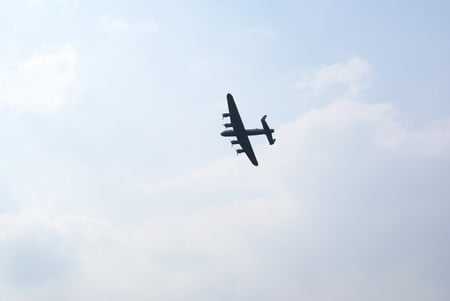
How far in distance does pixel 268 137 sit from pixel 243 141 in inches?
196

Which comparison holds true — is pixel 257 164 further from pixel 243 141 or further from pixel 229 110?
pixel 229 110

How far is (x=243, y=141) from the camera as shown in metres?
113

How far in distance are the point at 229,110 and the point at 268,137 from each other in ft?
31.4

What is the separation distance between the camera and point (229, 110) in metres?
109

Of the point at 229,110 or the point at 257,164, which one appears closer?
the point at 229,110

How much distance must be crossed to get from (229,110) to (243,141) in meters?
7.49

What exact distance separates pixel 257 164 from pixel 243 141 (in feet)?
26.7

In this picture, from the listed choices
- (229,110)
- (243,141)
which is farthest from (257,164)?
(229,110)

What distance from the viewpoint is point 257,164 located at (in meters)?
118

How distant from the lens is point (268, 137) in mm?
111562

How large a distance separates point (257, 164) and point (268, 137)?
8975 millimetres
